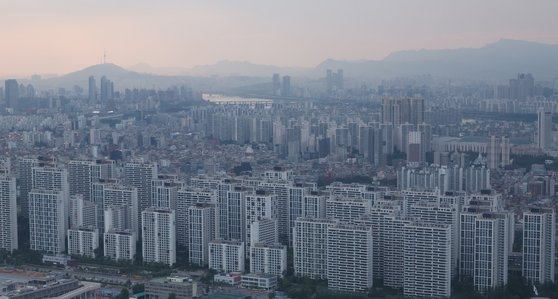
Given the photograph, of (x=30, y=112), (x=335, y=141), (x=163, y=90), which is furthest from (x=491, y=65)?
Answer: (x=30, y=112)

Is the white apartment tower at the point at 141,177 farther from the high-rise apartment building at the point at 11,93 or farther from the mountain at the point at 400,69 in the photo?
the high-rise apartment building at the point at 11,93

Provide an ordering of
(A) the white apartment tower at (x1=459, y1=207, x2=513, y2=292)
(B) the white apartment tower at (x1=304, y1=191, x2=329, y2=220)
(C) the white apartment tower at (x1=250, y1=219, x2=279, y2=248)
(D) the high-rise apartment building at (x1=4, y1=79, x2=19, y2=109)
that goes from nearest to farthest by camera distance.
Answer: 1. (A) the white apartment tower at (x1=459, y1=207, x2=513, y2=292)
2. (C) the white apartment tower at (x1=250, y1=219, x2=279, y2=248)
3. (B) the white apartment tower at (x1=304, y1=191, x2=329, y2=220)
4. (D) the high-rise apartment building at (x1=4, y1=79, x2=19, y2=109)

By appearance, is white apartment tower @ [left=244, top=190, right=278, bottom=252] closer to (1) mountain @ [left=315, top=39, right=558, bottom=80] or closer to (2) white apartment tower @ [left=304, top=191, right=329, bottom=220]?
(2) white apartment tower @ [left=304, top=191, right=329, bottom=220]

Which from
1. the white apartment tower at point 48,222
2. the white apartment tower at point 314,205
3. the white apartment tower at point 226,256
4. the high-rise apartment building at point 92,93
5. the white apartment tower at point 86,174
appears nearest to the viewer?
the white apartment tower at point 226,256

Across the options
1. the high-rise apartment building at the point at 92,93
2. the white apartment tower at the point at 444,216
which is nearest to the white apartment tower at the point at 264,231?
the white apartment tower at the point at 444,216

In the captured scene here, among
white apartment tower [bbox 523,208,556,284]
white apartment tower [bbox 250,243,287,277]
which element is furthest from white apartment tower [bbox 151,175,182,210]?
white apartment tower [bbox 523,208,556,284]

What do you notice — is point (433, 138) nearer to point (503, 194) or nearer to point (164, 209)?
point (503, 194)
